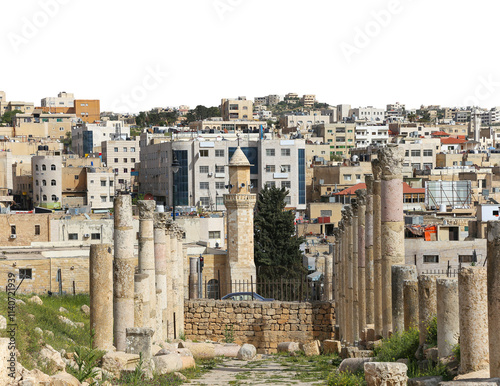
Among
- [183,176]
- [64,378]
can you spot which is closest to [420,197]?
[183,176]

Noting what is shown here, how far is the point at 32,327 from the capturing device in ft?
54.7

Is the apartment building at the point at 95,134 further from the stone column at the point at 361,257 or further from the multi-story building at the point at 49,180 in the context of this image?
the stone column at the point at 361,257

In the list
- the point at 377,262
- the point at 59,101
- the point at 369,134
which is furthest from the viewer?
the point at 59,101

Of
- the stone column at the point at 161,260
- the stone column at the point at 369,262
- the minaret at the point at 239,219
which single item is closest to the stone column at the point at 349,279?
the stone column at the point at 369,262

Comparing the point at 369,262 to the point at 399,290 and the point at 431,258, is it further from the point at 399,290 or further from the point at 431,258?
the point at 431,258

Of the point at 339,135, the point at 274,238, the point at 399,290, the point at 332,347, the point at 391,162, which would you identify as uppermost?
the point at 339,135

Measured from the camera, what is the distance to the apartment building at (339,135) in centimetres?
12412

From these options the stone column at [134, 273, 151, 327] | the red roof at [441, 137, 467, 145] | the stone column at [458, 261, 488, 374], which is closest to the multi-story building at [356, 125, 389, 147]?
the red roof at [441, 137, 467, 145]

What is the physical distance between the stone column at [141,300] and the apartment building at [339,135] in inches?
4088

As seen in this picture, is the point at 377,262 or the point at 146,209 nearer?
the point at 377,262

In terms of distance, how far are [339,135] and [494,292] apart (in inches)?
4543

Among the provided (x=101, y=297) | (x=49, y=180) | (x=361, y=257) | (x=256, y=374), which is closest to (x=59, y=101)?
(x=49, y=180)

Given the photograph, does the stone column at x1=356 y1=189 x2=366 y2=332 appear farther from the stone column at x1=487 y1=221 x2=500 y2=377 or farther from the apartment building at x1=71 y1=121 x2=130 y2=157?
the apartment building at x1=71 y1=121 x2=130 y2=157

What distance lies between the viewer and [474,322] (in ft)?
38.9
